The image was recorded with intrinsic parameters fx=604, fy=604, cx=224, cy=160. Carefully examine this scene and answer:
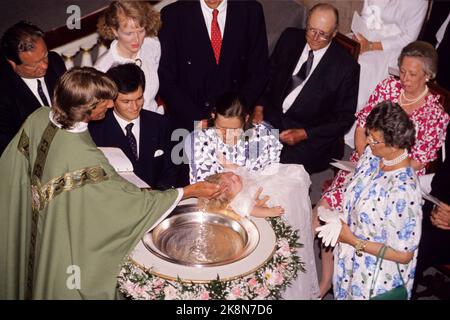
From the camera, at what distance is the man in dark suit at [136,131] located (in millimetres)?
4328

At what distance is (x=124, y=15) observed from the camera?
16.1 ft

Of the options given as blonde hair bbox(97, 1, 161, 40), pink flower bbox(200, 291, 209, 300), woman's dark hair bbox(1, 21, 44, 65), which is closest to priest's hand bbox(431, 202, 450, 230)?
pink flower bbox(200, 291, 209, 300)

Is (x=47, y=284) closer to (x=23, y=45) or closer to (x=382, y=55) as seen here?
(x=23, y=45)

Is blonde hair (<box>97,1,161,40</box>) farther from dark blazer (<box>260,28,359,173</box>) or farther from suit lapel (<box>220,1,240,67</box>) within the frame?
dark blazer (<box>260,28,359,173</box>)

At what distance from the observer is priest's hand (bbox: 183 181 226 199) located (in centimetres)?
370

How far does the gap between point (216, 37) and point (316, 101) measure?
1.05 metres

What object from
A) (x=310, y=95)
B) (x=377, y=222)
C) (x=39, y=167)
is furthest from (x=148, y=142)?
(x=377, y=222)

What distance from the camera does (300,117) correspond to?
5445 mm

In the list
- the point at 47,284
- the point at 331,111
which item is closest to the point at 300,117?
the point at 331,111

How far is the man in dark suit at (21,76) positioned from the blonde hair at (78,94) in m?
1.00

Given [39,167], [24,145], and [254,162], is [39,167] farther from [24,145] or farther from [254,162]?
[254,162]

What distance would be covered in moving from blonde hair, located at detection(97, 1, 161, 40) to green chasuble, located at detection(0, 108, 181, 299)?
148 centimetres

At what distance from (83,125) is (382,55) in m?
4.21

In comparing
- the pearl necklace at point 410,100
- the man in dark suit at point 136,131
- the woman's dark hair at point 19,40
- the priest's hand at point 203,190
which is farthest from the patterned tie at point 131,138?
the pearl necklace at point 410,100
